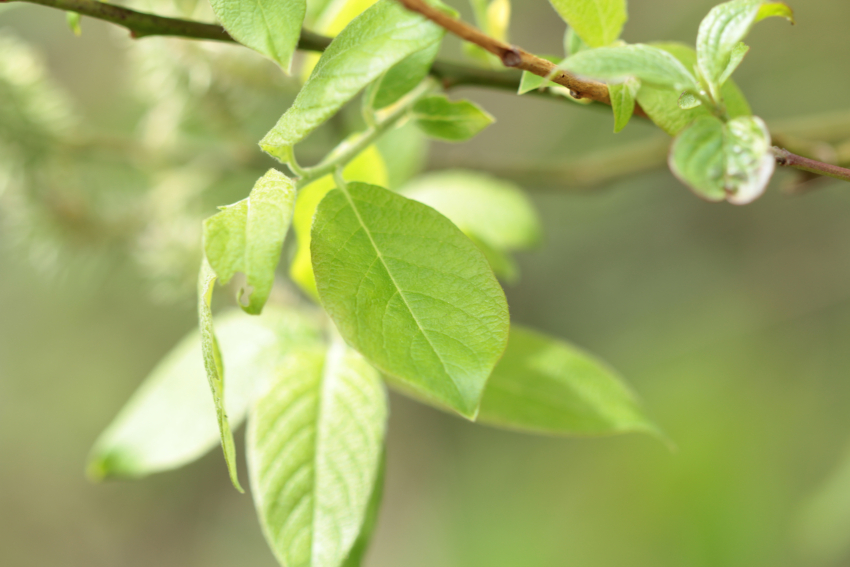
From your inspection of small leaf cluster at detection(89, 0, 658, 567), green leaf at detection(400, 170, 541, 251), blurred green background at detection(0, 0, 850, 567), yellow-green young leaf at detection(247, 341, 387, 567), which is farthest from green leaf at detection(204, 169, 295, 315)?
blurred green background at detection(0, 0, 850, 567)

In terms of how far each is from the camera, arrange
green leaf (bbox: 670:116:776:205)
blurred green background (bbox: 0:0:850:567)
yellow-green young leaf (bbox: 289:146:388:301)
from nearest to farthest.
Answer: green leaf (bbox: 670:116:776:205), yellow-green young leaf (bbox: 289:146:388:301), blurred green background (bbox: 0:0:850:567)

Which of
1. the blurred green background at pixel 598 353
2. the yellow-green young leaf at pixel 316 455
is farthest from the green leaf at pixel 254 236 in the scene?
the blurred green background at pixel 598 353

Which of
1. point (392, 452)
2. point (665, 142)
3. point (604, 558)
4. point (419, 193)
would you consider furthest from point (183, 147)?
point (392, 452)

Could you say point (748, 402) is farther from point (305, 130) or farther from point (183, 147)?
point (305, 130)

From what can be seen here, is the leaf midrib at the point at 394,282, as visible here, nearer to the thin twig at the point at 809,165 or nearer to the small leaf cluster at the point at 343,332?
the small leaf cluster at the point at 343,332

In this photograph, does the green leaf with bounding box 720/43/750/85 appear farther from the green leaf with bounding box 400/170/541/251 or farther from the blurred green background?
the blurred green background

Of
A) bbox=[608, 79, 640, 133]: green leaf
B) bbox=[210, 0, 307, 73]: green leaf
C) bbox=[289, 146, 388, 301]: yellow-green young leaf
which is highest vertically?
bbox=[608, 79, 640, 133]: green leaf

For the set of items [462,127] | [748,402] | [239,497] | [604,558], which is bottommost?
[239,497]
